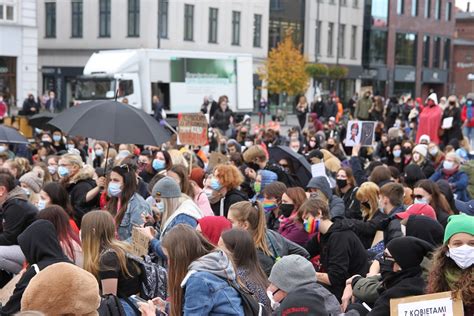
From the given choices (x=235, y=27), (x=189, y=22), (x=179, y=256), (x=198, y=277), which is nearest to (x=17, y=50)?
(x=189, y=22)

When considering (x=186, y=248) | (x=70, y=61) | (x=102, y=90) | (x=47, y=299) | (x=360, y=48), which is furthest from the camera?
(x=360, y=48)

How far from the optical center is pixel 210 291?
17.0 ft

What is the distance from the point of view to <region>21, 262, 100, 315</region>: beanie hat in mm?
4180

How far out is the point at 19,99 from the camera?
142 ft

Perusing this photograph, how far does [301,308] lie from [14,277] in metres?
3.41

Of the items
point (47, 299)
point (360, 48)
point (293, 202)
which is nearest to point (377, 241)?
→ point (293, 202)

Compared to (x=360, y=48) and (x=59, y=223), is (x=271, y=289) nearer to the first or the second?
(x=59, y=223)

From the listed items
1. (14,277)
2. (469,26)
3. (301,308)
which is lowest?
(14,277)

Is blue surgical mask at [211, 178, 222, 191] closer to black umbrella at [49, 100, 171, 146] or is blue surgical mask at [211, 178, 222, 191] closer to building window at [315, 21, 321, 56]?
black umbrella at [49, 100, 171, 146]

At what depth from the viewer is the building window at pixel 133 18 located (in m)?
50.4

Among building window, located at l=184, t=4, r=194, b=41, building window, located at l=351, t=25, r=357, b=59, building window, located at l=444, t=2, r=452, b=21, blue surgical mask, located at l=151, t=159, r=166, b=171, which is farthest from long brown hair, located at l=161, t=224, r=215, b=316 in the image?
building window, located at l=444, t=2, r=452, b=21

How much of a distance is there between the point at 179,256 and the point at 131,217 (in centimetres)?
300

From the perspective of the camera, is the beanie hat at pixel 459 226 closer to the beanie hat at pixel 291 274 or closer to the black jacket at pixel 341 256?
the beanie hat at pixel 291 274

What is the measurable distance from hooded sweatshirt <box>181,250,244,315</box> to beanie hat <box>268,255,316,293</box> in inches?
14.8
